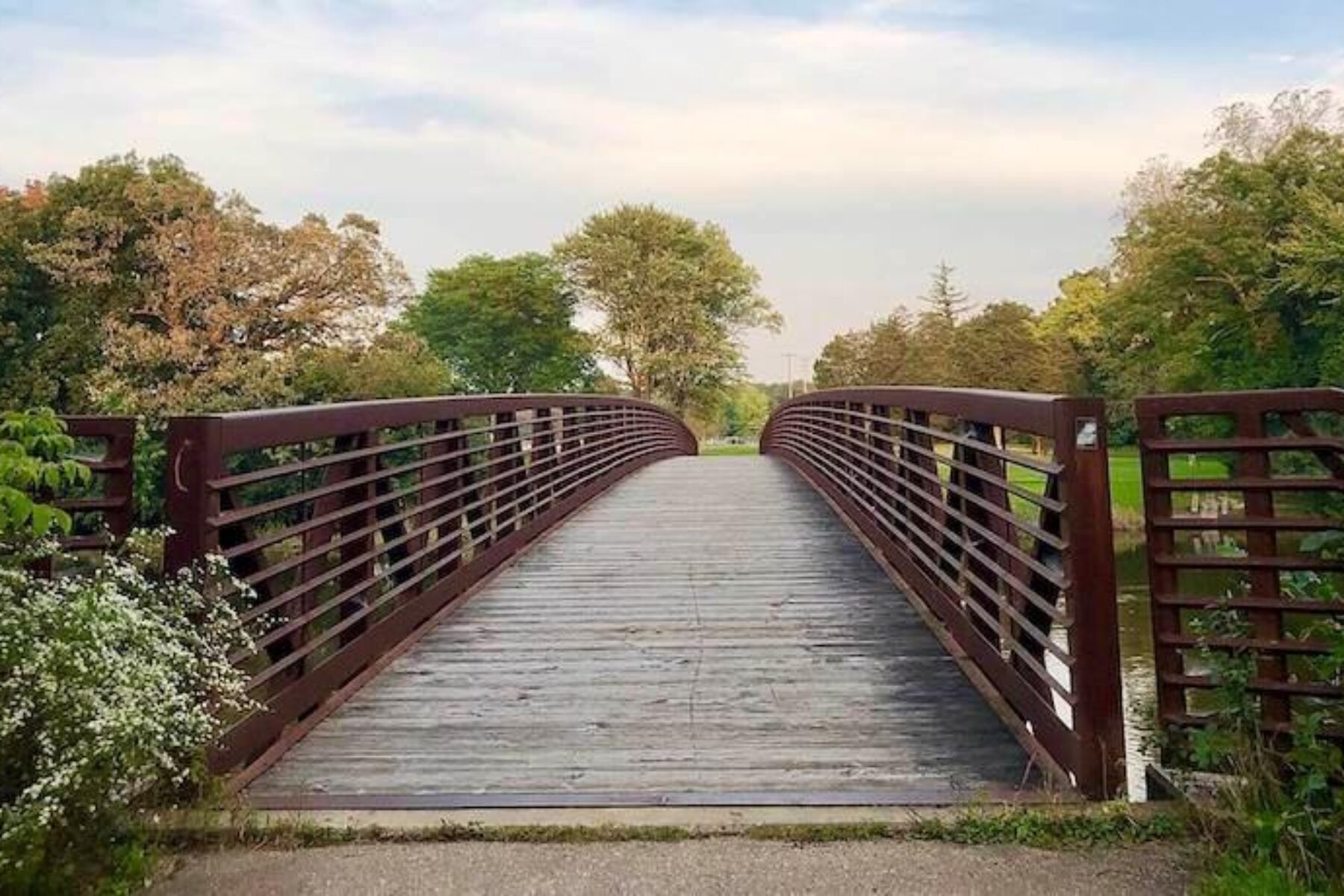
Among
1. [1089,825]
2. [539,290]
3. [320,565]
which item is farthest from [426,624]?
[539,290]

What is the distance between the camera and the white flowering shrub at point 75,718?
1.95 m

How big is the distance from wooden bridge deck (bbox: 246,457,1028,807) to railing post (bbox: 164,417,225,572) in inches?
27.2

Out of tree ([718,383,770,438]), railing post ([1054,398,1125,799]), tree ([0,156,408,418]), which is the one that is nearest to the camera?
railing post ([1054,398,1125,799])

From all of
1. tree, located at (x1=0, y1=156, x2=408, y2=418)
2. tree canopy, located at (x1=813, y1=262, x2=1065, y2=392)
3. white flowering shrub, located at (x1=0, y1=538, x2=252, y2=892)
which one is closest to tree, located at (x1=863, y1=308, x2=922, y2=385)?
tree canopy, located at (x1=813, y1=262, x2=1065, y2=392)

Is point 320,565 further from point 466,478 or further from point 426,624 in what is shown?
point 466,478

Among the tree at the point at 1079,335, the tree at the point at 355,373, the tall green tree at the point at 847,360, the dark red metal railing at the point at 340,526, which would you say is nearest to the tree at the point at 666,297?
the tall green tree at the point at 847,360

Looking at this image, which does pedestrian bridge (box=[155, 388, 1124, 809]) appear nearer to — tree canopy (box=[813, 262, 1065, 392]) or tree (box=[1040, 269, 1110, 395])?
tree canopy (box=[813, 262, 1065, 392])

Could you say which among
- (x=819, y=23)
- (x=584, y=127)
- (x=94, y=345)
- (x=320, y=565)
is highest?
(x=584, y=127)

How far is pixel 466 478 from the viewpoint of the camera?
5.93m

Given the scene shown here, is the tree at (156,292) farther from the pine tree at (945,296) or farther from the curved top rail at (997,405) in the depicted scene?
the pine tree at (945,296)

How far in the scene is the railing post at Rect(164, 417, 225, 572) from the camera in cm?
270

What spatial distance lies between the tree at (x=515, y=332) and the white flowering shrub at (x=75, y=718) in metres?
41.3

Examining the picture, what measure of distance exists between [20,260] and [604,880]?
26.9 m

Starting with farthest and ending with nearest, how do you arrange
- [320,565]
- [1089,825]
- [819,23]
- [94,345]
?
1. [94,345]
2. [819,23]
3. [320,565]
4. [1089,825]
